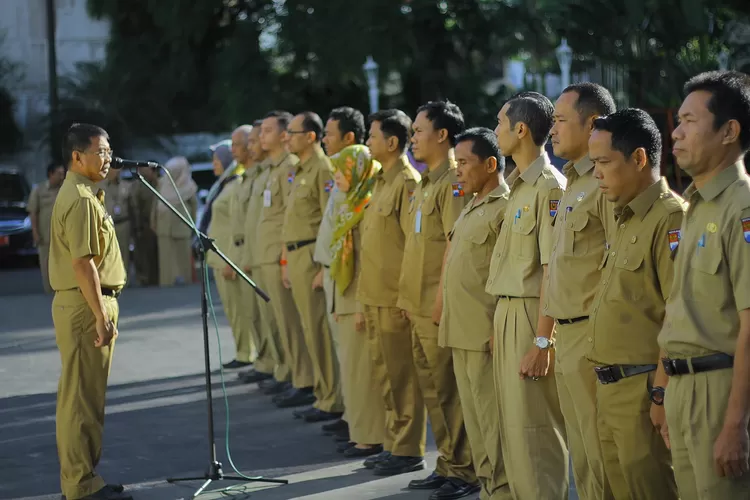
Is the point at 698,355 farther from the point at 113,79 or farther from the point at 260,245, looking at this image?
the point at 113,79

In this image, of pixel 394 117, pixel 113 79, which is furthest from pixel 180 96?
pixel 394 117

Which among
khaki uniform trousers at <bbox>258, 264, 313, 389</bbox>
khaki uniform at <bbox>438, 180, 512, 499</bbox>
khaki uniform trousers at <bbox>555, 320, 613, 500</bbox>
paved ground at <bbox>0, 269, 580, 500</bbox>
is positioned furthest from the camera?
khaki uniform trousers at <bbox>258, 264, 313, 389</bbox>

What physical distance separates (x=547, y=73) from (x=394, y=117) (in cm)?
1563

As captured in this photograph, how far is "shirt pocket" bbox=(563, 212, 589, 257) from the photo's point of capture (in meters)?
4.89

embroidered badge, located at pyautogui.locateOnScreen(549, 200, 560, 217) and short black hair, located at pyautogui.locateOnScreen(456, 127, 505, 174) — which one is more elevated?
short black hair, located at pyautogui.locateOnScreen(456, 127, 505, 174)

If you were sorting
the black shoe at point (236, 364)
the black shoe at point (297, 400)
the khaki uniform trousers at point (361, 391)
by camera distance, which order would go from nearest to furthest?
1. the khaki uniform trousers at point (361, 391)
2. the black shoe at point (297, 400)
3. the black shoe at point (236, 364)

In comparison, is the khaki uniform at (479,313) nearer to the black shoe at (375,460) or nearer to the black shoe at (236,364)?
the black shoe at (375,460)

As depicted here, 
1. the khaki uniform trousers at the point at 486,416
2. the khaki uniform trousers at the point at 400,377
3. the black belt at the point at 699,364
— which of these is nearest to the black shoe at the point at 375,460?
the khaki uniform trousers at the point at 400,377

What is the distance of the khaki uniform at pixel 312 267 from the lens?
9.12 m

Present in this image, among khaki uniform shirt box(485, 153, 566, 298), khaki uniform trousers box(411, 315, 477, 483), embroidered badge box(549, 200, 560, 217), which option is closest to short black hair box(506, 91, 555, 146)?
khaki uniform shirt box(485, 153, 566, 298)

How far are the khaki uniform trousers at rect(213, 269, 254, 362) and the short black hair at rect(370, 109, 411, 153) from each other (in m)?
4.25

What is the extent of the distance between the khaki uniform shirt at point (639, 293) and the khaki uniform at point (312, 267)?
4.68m

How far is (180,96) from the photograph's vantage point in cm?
2780

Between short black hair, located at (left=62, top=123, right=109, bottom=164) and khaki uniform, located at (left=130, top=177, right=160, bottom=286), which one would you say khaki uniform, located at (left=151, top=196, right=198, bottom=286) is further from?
short black hair, located at (left=62, top=123, right=109, bottom=164)
